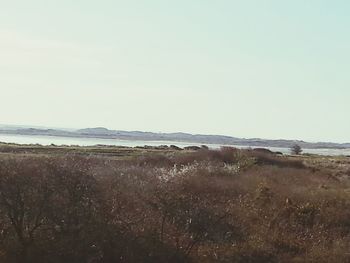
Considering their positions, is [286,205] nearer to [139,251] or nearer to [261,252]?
[261,252]

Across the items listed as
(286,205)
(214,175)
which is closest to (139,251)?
(286,205)

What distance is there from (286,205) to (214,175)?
8.53 m

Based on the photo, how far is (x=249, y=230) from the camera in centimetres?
1559

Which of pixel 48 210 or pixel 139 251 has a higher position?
pixel 48 210

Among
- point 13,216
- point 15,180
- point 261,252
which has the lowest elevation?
point 261,252

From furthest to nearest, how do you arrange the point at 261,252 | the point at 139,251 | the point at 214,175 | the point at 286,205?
1. the point at 214,175
2. the point at 286,205
3. the point at 261,252
4. the point at 139,251

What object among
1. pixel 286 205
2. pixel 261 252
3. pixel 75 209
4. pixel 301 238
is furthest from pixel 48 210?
pixel 286 205

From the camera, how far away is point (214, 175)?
27.2 m

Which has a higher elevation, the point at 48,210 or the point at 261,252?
the point at 48,210

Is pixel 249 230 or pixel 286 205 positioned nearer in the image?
pixel 249 230

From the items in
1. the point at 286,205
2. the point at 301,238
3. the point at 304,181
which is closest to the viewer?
the point at 301,238

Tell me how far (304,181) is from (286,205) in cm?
1080

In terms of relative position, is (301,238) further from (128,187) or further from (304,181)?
(304,181)

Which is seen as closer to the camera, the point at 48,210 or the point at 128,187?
the point at 48,210
